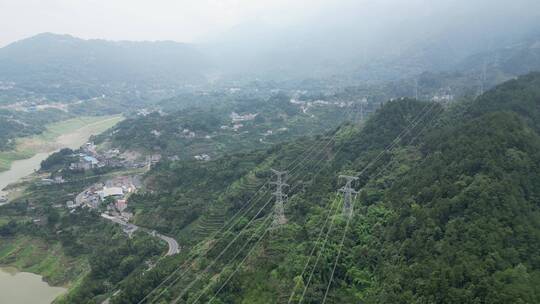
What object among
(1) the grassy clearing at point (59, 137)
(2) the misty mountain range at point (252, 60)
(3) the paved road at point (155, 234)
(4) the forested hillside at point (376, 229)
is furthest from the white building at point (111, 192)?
(2) the misty mountain range at point (252, 60)

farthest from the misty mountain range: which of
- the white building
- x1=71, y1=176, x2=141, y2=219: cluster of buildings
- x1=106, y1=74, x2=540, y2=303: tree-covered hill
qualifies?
the white building

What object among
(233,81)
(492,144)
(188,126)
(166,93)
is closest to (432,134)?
(492,144)

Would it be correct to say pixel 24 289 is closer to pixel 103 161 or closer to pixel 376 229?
pixel 376 229

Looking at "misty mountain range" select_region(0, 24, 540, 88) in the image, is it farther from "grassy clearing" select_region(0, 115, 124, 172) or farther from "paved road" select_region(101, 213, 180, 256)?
"paved road" select_region(101, 213, 180, 256)

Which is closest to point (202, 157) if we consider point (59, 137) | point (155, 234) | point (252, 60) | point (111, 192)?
point (111, 192)

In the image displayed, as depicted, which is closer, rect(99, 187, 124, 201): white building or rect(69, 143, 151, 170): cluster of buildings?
rect(99, 187, 124, 201): white building

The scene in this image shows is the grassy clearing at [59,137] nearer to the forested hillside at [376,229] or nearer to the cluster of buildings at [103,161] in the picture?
the cluster of buildings at [103,161]
